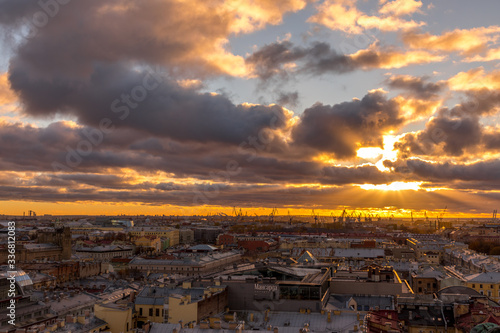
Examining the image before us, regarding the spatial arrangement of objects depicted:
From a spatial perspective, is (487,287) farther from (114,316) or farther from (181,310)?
(114,316)

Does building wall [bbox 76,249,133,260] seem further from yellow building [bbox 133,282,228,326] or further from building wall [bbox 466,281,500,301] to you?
yellow building [bbox 133,282,228,326]

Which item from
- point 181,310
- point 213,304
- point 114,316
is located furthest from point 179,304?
point 114,316

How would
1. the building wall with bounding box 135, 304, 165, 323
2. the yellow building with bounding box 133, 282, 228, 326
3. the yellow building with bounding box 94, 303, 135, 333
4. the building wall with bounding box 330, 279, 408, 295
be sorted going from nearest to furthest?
the yellow building with bounding box 94, 303, 135, 333
the yellow building with bounding box 133, 282, 228, 326
the building wall with bounding box 135, 304, 165, 323
the building wall with bounding box 330, 279, 408, 295

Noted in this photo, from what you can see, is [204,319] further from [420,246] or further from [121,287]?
[420,246]

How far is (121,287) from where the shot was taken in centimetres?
7512

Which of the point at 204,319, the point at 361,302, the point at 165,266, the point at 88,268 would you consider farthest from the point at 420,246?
the point at 204,319

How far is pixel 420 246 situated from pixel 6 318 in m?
147

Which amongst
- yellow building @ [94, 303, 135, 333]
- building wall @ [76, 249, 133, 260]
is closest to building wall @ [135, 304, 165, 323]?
yellow building @ [94, 303, 135, 333]

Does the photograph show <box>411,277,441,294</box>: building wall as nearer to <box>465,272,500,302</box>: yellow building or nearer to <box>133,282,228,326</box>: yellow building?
<box>465,272,500,302</box>: yellow building

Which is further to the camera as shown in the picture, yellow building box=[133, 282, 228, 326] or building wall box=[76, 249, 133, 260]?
Answer: building wall box=[76, 249, 133, 260]

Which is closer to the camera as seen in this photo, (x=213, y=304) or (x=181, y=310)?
(x=181, y=310)

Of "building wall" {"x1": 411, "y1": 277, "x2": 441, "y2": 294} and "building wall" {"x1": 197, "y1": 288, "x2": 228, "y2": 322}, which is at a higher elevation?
"building wall" {"x1": 197, "y1": 288, "x2": 228, "y2": 322}

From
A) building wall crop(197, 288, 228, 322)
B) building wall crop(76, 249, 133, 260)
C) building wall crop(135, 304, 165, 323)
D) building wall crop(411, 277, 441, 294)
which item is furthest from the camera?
building wall crop(76, 249, 133, 260)

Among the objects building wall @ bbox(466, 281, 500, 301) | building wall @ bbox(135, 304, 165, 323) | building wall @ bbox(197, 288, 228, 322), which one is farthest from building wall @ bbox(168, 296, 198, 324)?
building wall @ bbox(466, 281, 500, 301)
